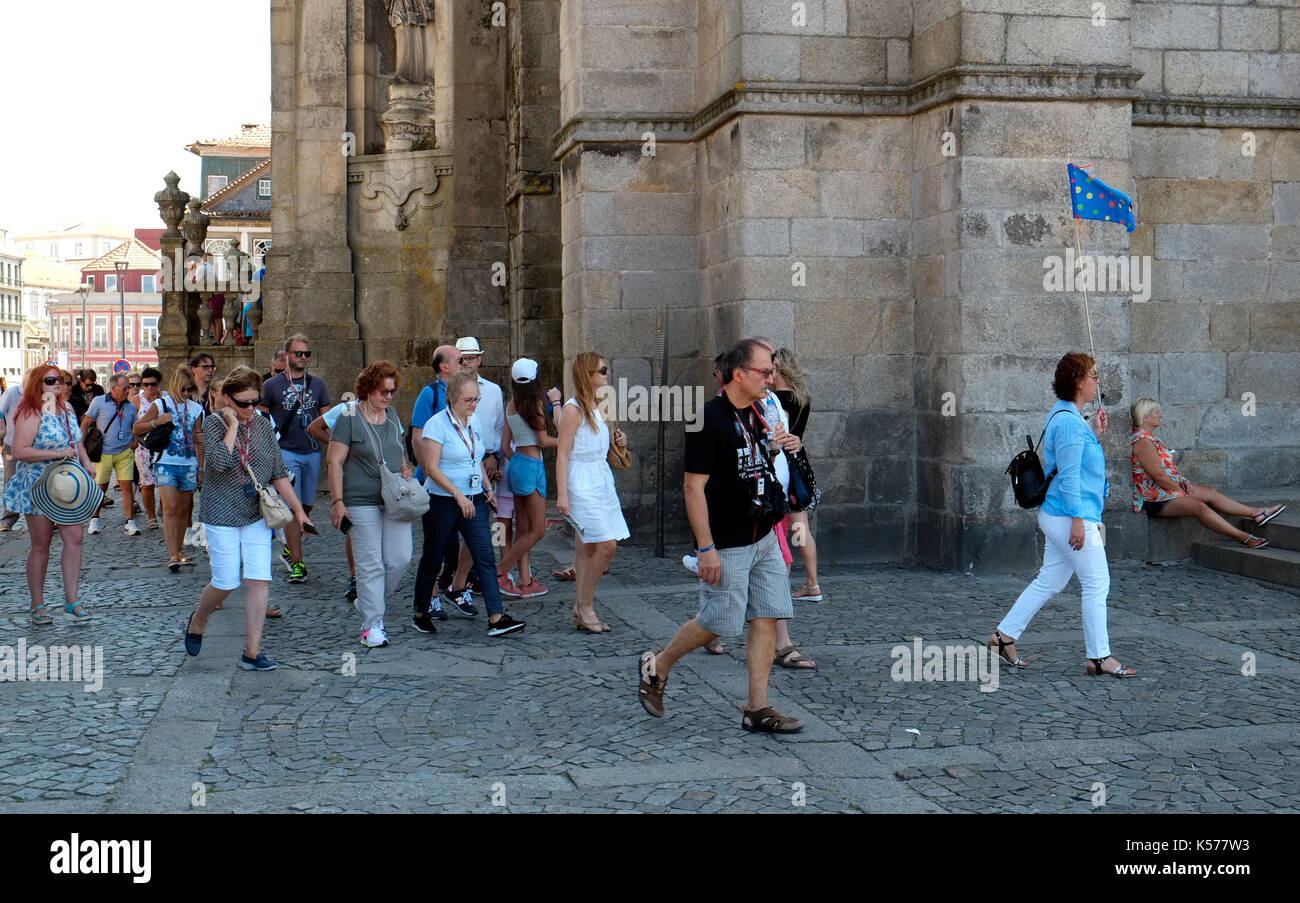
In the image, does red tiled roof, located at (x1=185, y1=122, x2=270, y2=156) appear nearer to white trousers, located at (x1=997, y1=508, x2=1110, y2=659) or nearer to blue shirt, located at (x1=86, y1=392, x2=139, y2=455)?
blue shirt, located at (x1=86, y1=392, x2=139, y2=455)

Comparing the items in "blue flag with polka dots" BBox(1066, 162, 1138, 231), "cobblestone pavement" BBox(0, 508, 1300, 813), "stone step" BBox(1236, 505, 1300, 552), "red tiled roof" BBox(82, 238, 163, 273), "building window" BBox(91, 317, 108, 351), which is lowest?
"cobblestone pavement" BBox(0, 508, 1300, 813)

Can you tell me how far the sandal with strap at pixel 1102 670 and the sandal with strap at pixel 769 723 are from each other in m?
1.86

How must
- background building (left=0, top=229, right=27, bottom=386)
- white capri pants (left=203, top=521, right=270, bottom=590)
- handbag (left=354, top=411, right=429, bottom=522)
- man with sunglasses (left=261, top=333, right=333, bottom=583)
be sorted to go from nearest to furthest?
1. white capri pants (left=203, top=521, right=270, bottom=590)
2. handbag (left=354, top=411, right=429, bottom=522)
3. man with sunglasses (left=261, top=333, right=333, bottom=583)
4. background building (left=0, top=229, right=27, bottom=386)

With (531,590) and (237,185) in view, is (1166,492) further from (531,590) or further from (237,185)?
(237,185)

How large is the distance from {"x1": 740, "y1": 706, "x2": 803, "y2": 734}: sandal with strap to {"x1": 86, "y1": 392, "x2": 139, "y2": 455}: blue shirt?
1029cm

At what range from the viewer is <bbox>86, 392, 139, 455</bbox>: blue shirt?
1441cm

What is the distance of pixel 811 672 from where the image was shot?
7184mm

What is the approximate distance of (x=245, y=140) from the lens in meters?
77.8

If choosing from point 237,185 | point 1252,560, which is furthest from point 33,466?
point 237,185

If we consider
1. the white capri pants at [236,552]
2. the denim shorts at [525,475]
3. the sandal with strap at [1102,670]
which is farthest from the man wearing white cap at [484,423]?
→ the sandal with strap at [1102,670]

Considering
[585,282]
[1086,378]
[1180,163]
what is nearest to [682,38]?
[585,282]

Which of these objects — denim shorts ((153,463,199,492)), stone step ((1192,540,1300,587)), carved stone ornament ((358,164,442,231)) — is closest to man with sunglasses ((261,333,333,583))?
denim shorts ((153,463,199,492))

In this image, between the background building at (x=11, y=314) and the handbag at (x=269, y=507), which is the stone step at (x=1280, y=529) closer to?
the handbag at (x=269, y=507)

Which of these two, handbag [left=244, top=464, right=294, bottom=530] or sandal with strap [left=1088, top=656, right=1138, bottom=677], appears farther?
handbag [left=244, top=464, right=294, bottom=530]
